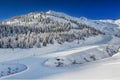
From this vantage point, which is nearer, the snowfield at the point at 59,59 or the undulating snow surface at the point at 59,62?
the undulating snow surface at the point at 59,62

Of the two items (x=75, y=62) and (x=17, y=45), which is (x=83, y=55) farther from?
(x=17, y=45)

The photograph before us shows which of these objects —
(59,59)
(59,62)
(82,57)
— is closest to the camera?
(59,62)

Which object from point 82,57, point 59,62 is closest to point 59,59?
point 59,62

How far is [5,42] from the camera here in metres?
124

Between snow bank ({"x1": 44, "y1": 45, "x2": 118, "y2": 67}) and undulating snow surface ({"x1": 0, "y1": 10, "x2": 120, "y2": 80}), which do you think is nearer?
undulating snow surface ({"x1": 0, "y1": 10, "x2": 120, "y2": 80})

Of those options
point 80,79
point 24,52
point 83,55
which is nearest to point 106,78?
point 80,79

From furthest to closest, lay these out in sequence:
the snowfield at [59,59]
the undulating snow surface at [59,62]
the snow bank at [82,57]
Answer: the snow bank at [82,57] < the snowfield at [59,59] < the undulating snow surface at [59,62]

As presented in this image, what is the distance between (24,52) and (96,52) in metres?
25.8

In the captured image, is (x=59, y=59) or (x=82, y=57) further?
(x=82, y=57)

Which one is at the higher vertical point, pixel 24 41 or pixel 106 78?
pixel 24 41

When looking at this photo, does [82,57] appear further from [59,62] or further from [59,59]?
[59,62]

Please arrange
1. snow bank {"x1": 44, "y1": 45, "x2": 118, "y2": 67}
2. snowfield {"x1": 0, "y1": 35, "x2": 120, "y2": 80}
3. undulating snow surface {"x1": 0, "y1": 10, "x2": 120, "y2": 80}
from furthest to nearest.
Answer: snow bank {"x1": 44, "y1": 45, "x2": 118, "y2": 67}, snowfield {"x1": 0, "y1": 35, "x2": 120, "y2": 80}, undulating snow surface {"x1": 0, "y1": 10, "x2": 120, "y2": 80}

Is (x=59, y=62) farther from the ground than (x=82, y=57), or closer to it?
closer to it

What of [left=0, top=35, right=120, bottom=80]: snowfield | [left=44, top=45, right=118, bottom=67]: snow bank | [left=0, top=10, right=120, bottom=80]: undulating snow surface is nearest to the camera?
[left=0, top=10, right=120, bottom=80]: undulating snow surface
